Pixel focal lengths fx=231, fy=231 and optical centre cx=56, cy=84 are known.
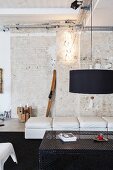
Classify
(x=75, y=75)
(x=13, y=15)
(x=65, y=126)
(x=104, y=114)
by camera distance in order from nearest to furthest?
(x=75, y=75), (x=65, y=126), (x=13, y=15), (x=104, y=114)

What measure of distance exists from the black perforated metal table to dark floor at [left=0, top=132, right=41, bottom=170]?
42 centimetres

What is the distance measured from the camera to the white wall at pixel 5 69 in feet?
23.0

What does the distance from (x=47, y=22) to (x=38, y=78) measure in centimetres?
166

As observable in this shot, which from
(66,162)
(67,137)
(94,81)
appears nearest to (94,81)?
(94,81)

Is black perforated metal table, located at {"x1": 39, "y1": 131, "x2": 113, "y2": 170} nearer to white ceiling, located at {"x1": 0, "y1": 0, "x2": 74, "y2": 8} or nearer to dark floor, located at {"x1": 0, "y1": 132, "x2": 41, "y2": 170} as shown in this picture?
dark floor, located at {"x1": 0, "y1": 132, "x2": 41, "y2": 170}

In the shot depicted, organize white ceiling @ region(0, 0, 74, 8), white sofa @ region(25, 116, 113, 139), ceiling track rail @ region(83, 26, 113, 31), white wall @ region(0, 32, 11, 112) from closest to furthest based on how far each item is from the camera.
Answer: white sofa @ region(25, 116, 113, 139)
white ceiling @ region(0, 0, 74, 8)
ceiling track rail @ region(83, 26, 113, 31)
white wall @ region(0, 32, 11, 112)

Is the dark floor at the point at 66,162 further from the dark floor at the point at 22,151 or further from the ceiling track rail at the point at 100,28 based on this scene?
the ceiling track rail at the point at 100,28

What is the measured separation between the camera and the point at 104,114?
6.59 metres

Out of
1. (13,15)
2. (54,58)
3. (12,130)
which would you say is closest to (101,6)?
(13,15)

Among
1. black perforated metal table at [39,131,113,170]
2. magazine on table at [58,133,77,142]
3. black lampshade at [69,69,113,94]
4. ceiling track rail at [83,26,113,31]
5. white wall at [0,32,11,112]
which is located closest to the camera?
black lampshade at [69,69,113,94]

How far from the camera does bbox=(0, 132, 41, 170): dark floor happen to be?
356cm

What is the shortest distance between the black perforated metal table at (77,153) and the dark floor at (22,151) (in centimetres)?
42

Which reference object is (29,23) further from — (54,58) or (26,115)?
(26,115)

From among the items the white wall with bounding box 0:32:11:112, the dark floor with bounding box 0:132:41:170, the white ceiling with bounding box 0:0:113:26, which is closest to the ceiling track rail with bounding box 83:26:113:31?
the white ceiling with bounding box 0:0:113:26
